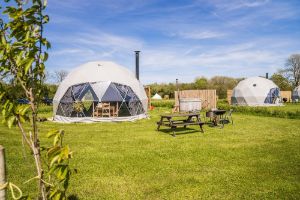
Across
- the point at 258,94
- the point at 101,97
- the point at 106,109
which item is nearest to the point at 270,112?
the point at 106,109

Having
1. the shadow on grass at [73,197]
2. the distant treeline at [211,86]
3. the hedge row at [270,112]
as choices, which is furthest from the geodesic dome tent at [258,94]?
the shadow on grass at [73,197]

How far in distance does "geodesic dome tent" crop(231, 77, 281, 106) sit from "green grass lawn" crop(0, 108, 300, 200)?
2643 cm

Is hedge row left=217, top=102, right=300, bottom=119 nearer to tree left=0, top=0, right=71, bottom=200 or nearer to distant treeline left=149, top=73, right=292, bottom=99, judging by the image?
tree left=0, top=0, right=71, bottom=200

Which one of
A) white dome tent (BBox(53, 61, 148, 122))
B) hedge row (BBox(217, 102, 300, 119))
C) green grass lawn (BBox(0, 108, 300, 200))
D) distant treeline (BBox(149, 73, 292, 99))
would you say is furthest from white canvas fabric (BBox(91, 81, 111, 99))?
distant treeline (BBox(149, 73, 292, 99))

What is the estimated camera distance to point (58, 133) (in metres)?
2.58

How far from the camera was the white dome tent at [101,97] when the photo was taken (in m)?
18.6

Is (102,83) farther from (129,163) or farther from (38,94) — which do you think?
(38,94)

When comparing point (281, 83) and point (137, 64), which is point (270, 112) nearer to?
point (137, 64)

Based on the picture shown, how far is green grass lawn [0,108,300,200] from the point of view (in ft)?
19.2

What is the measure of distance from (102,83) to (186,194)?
14132 mm

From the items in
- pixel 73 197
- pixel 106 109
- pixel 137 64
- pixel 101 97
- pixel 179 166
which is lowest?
pixel 73 197

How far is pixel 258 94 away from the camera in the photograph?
1474 inches

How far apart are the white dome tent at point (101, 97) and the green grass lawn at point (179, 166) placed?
619cm

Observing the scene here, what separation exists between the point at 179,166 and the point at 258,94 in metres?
32.8
